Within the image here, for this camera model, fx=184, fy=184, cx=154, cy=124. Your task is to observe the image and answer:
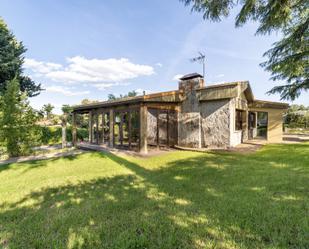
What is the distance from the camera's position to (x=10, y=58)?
601 inches

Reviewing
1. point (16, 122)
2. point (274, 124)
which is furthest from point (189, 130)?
point (16, 122)

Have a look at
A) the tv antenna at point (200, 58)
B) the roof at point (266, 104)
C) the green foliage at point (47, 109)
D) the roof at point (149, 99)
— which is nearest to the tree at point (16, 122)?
the green foliage at point (47, 109)

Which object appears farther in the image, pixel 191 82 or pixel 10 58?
pixel 10 58

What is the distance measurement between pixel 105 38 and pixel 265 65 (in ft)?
43.0

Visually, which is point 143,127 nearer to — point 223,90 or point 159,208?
point 223,90

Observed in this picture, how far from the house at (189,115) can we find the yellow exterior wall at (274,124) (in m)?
0.07

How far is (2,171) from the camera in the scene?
271 inches

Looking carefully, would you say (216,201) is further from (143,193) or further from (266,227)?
(143,193)

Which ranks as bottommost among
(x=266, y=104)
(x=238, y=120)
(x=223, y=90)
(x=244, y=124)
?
(x=244, y=124)

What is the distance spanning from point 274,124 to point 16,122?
57.1 feet

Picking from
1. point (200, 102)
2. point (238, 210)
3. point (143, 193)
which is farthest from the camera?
point (200, 102)

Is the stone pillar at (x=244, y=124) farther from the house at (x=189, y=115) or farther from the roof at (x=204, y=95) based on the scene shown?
the roof at (x=204, y=95)

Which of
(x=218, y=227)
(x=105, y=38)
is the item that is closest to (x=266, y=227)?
(x=218, y=227)

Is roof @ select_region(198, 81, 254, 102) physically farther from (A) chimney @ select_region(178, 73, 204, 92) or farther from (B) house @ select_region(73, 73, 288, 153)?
(A) chimney @ select_region(178, 73, 204, 92)
